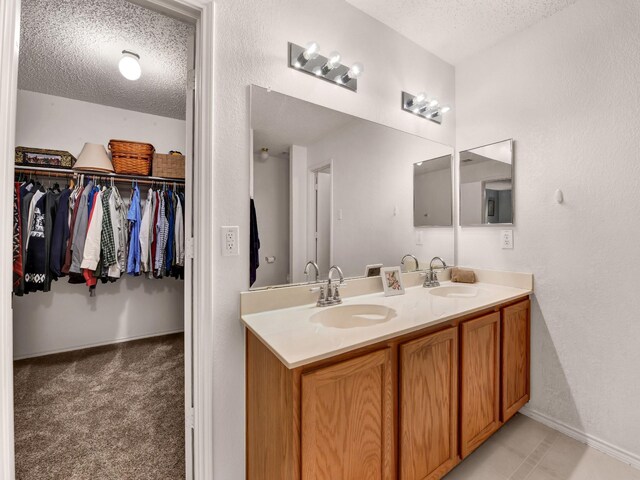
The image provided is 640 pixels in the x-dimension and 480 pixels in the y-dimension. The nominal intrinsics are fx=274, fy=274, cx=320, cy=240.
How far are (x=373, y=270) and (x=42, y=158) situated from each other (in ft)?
9.85

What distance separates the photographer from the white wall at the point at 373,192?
1.63m

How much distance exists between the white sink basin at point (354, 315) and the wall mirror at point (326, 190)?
238 millimetres

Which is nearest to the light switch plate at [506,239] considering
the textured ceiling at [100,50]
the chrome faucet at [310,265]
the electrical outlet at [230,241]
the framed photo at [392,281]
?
the framed photo at [392,281]

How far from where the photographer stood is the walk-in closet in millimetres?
1598

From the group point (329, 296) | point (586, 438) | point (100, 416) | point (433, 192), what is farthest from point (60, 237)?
point (586, 438)

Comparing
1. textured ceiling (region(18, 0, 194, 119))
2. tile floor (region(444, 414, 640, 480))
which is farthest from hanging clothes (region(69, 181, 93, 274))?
tile floor (region(444, 414, 640, 480))

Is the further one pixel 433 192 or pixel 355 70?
pixel 433 192

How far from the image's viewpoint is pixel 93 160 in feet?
8.25

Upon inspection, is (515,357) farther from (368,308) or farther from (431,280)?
(368,308)

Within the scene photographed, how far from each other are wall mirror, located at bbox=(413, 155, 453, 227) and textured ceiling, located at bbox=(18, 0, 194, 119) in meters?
1.69

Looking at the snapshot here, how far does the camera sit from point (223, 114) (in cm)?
122

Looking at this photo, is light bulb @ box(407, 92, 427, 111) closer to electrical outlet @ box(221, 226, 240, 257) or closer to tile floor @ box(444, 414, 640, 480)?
electrical outlet @ box(221, 226, 240, 257)

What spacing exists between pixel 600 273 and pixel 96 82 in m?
4.00

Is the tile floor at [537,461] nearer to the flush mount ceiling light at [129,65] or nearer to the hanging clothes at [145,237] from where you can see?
the hanging clothes at [145,237]
